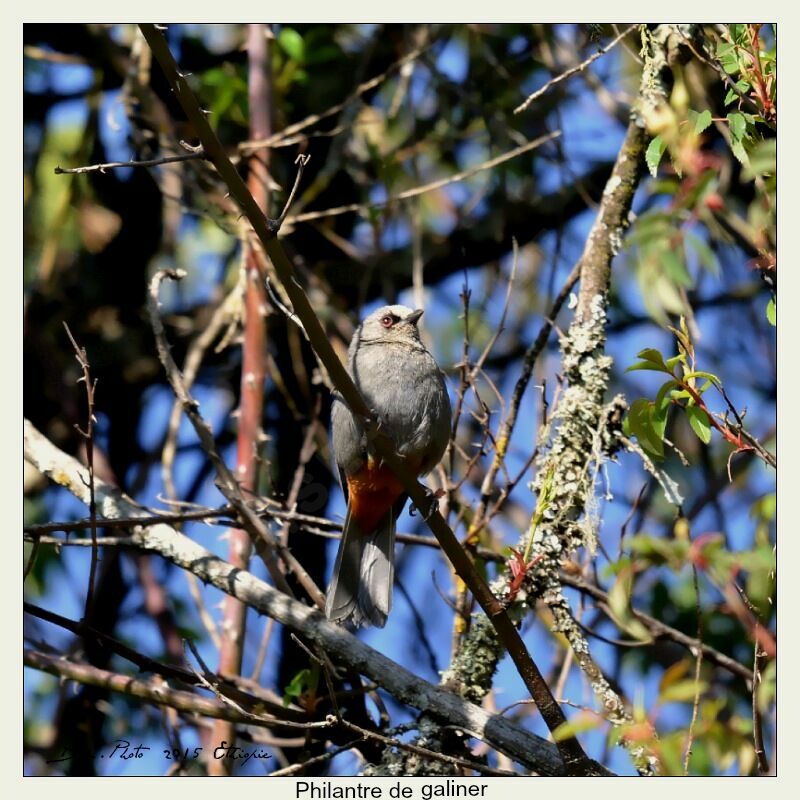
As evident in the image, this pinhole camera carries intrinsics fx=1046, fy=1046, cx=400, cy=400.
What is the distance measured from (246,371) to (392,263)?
1594 millimetres

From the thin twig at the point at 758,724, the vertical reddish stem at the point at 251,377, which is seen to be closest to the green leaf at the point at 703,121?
the thin twig at the point at 758,724

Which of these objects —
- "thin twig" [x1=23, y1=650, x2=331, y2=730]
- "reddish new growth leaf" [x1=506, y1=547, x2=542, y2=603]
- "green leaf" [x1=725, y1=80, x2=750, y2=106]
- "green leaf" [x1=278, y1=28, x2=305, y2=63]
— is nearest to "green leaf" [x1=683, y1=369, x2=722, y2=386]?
"green leaf" [x1=725, y1=80, x2=750, y2=106]

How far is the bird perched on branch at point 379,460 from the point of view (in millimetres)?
4602

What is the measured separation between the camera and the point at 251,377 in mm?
5223

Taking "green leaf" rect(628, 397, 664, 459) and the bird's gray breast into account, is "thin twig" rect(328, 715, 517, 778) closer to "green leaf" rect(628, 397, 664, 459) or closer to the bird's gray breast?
"green leaf" rect(628, 397, 664, 459)

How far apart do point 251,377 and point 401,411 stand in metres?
0.91

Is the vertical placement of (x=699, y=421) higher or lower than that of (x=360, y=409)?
lower

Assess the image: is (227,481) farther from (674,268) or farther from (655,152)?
(674,268)

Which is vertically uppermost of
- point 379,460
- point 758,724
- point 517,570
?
point 379,460

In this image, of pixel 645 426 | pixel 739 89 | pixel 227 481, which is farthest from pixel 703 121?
pixel 227 481

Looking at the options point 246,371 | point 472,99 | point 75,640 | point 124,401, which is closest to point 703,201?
point 246,371

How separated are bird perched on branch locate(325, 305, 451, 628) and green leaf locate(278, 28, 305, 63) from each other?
1939 millimetres

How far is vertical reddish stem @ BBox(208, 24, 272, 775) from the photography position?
4.71 m

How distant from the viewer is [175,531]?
14.6ft
